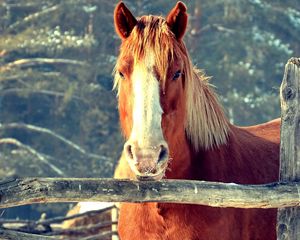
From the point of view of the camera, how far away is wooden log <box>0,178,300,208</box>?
13.3ft

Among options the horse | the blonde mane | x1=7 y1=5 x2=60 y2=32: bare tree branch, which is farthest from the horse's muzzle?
x1=7 y1=5 x2=60 y2=32: bare tree branch

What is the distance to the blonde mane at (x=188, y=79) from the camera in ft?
15.7

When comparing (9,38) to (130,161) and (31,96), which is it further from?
(130,161)

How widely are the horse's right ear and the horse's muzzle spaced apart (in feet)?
3.09

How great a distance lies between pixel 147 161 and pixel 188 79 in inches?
36.4

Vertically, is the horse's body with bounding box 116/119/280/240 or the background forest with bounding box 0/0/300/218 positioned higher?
the background forest with bounding box 0/0/300/218

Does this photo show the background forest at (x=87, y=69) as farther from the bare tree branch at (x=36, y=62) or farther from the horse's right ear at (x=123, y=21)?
the horse's right ear at (x=123, y=21)

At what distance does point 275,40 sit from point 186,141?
22.6 metres

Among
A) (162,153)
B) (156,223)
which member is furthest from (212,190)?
(156,223)

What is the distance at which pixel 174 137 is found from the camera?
5008 mm

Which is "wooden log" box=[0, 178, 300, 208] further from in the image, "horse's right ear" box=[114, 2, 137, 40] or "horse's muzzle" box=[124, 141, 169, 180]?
"horse's right ear" box=[114, 2, 137, 40]

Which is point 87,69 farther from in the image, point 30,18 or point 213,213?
point 213,213

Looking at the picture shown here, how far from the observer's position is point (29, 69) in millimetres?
24828

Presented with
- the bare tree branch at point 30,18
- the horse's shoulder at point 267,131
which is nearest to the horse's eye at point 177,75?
the horse's shoulder at point 267,131
